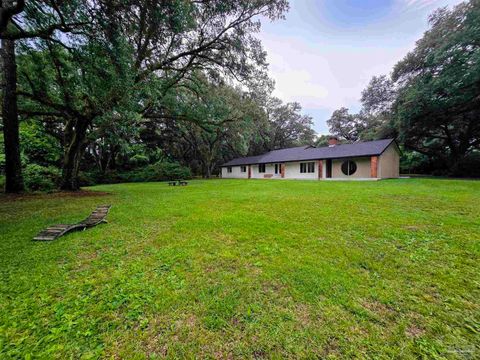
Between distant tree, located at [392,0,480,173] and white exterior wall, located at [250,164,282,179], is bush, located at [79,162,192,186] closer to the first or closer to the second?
white exterior wall, located at [250,164,282,179]

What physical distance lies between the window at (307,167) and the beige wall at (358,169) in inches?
87.2

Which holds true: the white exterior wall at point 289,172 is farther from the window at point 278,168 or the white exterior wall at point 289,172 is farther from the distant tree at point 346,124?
the distant tree at point 346,124

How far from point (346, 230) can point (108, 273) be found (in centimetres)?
460

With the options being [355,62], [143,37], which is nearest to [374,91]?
[355,62]

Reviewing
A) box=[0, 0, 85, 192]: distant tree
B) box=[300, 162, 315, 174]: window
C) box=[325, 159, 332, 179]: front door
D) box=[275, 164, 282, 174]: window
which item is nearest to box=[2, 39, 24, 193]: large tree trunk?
box=[0, 0, 85, 192]: distant tree

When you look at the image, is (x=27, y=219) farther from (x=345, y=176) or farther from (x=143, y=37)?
(x=345, y=176)

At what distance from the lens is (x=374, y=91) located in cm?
3159

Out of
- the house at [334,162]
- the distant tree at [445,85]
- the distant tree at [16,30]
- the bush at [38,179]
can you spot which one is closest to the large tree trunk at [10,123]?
the distant tree at [16,30]

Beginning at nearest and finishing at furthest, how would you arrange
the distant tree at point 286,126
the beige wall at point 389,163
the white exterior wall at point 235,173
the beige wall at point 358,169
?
the beige wall at point 389,163 < the beige wall at point 358,169 < the white exterior wall at point 235,173 < the distant tree at point 286,126

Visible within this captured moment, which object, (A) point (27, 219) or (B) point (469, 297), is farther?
(A) point (27, 219)

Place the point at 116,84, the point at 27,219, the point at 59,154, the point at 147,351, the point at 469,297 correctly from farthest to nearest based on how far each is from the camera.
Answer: the point at 59,154
the point at 116,84
the point at 27,219
the point at 469,297
the point at 147,351

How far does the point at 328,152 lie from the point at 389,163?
5524mm

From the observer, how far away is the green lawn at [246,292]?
1.80 meters

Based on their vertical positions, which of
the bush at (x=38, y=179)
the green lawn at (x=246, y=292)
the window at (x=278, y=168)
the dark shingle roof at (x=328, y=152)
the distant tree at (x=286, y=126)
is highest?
the distant tree at (x=286, y=126)
